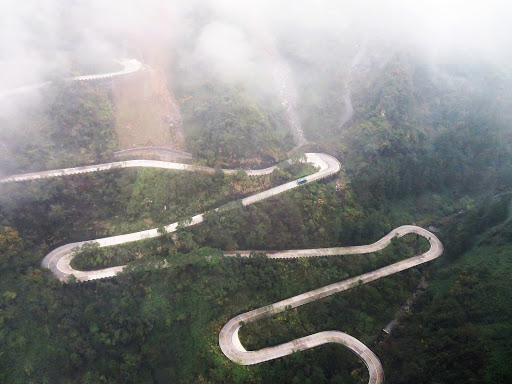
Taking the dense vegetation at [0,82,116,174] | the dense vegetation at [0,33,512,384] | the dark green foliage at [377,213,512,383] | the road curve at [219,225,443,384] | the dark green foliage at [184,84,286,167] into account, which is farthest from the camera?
the dark green foliage at [184,84,286,167]

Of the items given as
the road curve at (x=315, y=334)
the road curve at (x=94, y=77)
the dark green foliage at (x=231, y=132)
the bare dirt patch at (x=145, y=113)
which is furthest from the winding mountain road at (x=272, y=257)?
the bare dirt patch at (x=145, y=113)

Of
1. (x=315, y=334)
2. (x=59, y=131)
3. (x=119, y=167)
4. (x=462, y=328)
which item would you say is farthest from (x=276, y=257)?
(x=59, y=131)

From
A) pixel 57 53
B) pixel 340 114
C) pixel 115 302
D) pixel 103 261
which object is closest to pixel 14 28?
pixel 57 53

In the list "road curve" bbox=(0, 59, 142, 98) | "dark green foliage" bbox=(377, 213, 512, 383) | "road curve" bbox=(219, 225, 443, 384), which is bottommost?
"road curve" bbox=(219, 225, 443, 384)

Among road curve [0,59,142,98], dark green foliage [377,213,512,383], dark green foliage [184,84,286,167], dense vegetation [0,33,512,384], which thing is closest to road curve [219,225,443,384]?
dense vegetation [0,33,512,384]

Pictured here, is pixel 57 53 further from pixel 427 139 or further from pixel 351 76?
pixel 427 139

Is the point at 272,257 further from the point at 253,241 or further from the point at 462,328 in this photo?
the point at 462,328

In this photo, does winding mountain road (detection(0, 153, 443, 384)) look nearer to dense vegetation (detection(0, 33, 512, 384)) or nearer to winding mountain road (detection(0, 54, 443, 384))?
winding mountain road (detection(0, 54, 443, 384))
